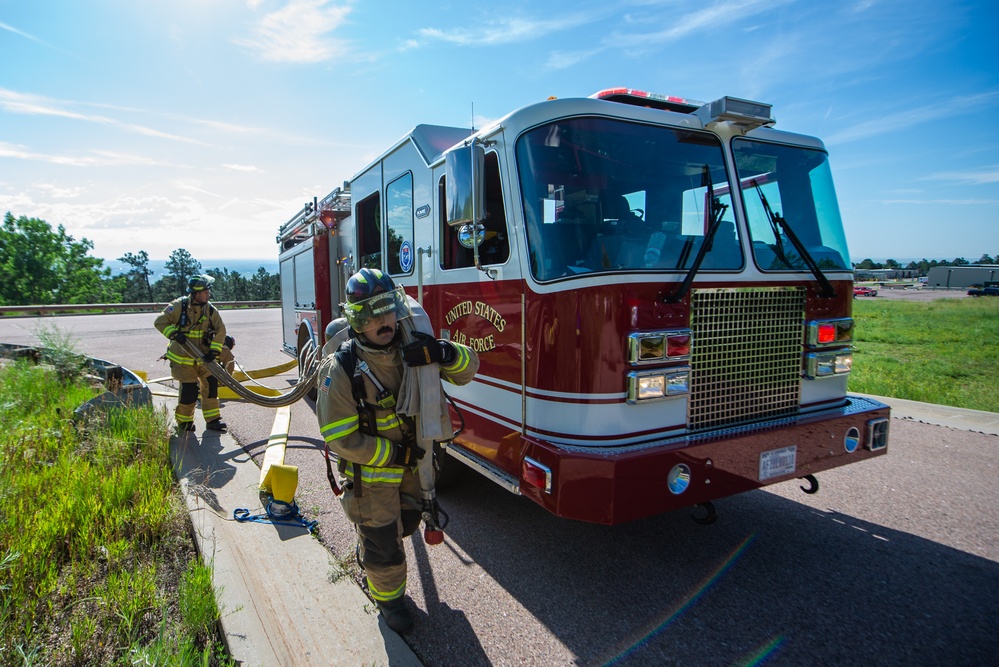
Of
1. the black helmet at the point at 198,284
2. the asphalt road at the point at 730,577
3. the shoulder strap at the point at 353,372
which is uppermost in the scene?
the black helmet at the point at 198,284

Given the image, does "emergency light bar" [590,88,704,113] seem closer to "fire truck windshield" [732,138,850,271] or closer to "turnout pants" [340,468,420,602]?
"fire truck windshield" [732,138,850,271]

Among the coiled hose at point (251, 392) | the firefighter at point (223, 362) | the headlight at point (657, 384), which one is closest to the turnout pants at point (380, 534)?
the headlight at point (657, 384)

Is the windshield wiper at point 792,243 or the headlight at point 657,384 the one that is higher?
the windshield wiper at point 792,243

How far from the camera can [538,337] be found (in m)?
2.89

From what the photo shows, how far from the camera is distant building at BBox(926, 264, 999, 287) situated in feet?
237

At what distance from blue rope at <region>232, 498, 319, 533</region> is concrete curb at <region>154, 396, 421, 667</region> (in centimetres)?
5

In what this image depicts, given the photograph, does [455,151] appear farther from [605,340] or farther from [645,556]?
[645,556]

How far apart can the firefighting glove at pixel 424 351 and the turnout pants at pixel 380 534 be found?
2.04ft

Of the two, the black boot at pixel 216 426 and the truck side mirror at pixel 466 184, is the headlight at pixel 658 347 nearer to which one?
the truck side mirror at pixel 466 184

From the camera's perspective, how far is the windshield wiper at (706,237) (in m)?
2.79

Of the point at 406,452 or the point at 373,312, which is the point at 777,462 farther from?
the point at 373,312

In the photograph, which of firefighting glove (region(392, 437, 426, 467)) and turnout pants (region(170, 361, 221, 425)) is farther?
turnout pants (region(170, 361, 221, 425))

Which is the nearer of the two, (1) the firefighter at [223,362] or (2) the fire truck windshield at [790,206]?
(2) the fire truck windshield at [790,206]

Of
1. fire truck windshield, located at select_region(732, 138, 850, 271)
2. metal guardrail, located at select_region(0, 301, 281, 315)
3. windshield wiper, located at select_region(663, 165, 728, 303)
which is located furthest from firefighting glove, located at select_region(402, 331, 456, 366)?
metal guardrail, located at select_region(0, 301, 281, 315)
